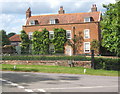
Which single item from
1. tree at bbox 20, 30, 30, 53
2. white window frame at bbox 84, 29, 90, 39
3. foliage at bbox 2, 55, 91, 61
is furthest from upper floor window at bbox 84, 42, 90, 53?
foliage at bbox 2, 55, 91, 61

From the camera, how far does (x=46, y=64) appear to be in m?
26.3

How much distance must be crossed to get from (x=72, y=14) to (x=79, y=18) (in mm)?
2442

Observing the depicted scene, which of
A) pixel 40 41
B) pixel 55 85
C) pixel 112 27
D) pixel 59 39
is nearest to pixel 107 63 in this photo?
pixel 112 27

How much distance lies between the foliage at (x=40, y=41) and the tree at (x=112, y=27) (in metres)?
21.1

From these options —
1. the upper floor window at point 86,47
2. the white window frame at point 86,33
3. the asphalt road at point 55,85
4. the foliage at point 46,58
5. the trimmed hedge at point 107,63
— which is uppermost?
the white window frame at point 86,33

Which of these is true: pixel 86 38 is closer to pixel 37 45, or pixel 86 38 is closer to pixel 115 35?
pixel 37 45

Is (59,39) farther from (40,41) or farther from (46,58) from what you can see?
(46,58)

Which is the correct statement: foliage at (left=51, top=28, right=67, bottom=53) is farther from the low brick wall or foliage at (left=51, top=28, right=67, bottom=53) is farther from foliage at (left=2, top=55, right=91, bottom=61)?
the low brick wall

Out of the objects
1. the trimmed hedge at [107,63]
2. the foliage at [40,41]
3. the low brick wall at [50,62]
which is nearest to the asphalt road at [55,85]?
the trimmed hedge at [107,63]

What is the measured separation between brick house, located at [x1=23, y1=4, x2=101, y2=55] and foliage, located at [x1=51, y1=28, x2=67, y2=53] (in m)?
1.05

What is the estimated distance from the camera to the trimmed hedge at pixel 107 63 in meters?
23.7

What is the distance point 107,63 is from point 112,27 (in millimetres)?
5453

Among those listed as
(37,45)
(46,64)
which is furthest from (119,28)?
(37,45)

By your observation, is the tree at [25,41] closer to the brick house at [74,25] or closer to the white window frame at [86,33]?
the brick house at [74,25]
